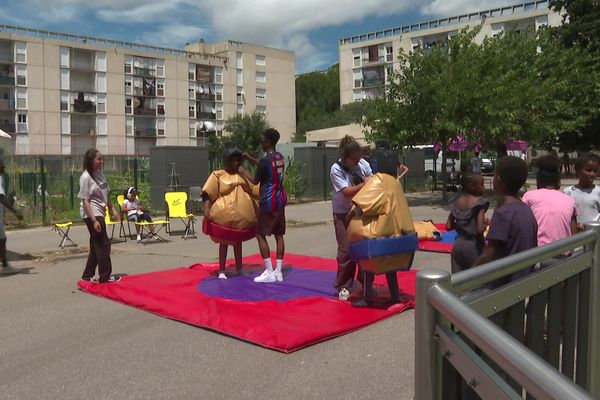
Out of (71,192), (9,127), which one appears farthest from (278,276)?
(9,127)

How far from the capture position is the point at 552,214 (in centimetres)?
501

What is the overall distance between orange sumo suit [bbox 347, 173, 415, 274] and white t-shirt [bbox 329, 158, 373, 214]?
517 millimetres

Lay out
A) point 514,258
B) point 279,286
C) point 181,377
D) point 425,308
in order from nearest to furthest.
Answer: point 425,308 < point 514,258 < point 181,377 < point 279,286

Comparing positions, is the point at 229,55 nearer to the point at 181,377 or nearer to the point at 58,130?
the point at 58,130

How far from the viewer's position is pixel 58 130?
70188 millimetres

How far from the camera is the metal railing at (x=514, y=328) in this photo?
147cm

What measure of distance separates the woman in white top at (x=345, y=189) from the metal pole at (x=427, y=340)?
445 centimetres

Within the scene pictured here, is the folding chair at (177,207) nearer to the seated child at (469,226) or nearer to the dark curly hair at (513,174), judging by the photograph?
the seated child at (469,226)

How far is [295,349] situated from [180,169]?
13.7m

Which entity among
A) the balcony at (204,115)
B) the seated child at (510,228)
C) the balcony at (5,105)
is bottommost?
the seated child at (510,228)

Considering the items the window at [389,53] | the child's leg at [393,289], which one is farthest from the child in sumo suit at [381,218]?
the window at [389,53]

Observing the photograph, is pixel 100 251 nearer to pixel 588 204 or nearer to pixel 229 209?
pixel 229 209

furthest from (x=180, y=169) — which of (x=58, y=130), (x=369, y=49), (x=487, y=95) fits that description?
(x=369, y=49)

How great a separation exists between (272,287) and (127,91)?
73495mm
